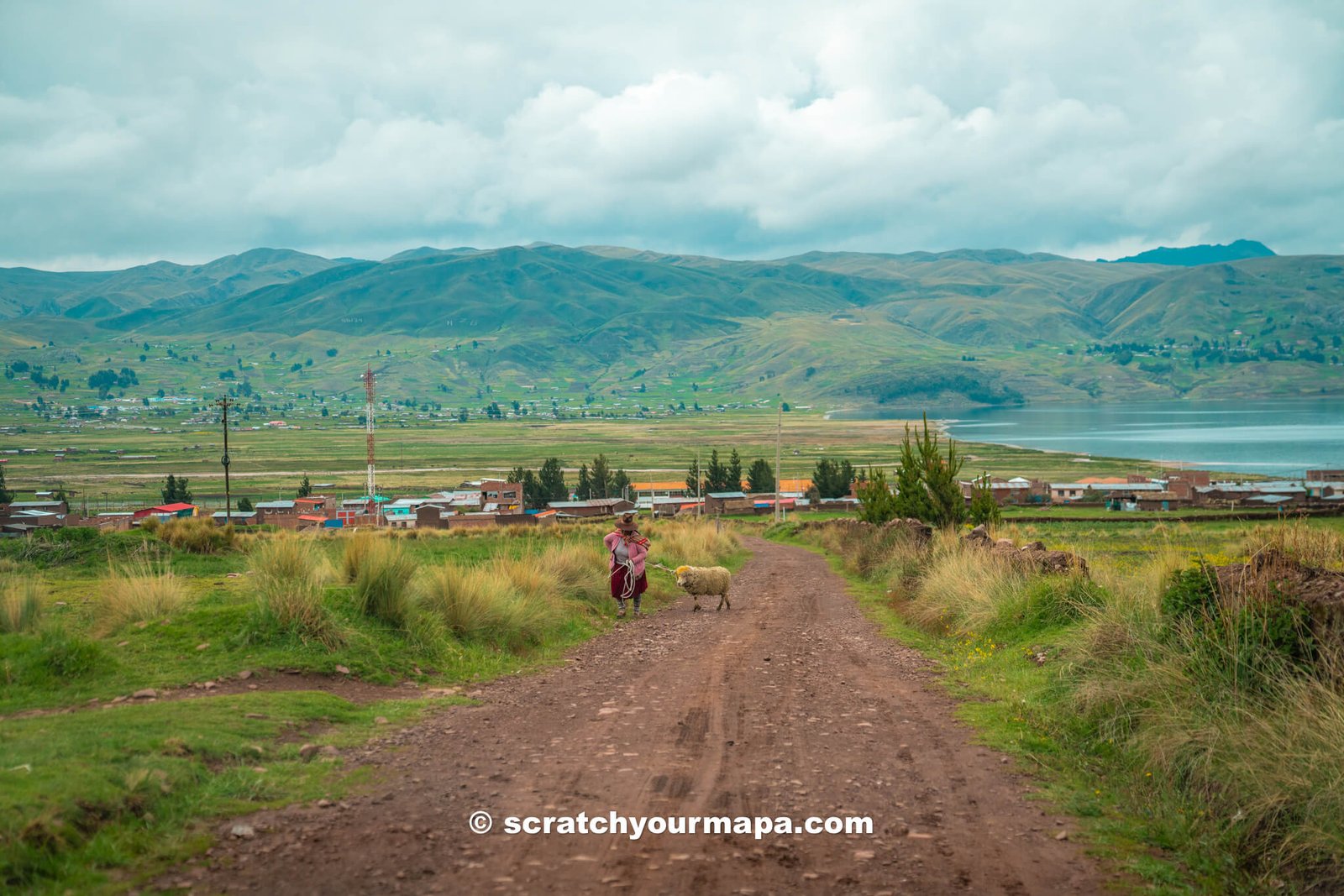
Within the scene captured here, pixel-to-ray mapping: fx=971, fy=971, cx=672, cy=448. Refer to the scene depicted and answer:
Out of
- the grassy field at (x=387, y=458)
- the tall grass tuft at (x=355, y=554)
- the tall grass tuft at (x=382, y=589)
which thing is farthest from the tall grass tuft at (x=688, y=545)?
the grassy field at (x=387, y=458)

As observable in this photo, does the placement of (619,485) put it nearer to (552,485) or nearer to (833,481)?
(552,485)

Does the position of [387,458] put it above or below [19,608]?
below

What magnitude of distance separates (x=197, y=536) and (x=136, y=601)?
11723 millimetres

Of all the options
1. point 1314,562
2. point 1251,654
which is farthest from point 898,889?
point 1314,562

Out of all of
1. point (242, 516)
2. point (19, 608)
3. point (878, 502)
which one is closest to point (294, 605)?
point (19, 608)

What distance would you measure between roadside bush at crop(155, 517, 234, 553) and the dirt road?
45.8 feet

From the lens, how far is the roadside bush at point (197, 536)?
69.7 ft

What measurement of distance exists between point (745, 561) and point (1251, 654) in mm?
24556

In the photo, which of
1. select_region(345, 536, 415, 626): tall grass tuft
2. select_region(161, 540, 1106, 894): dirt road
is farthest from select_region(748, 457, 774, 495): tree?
select_region(161, 540, 1106, 894): dirt road

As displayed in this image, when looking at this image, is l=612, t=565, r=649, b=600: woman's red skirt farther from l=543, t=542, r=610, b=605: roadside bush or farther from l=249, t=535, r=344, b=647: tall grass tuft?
l=249, t=535, r=344, b=647: tall grass tuft

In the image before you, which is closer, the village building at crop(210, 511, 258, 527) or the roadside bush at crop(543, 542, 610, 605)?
the roadside bush at crop(543, 542, 610, 605)

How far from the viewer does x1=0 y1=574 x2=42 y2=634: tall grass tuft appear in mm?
9422

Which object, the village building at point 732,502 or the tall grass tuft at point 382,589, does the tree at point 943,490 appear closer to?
Answer: the tall grass tuft at point 382,589

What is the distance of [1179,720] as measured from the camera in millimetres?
6863
